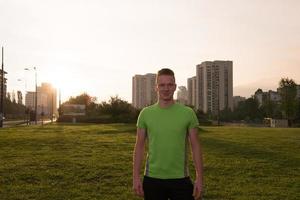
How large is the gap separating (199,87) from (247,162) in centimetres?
15961

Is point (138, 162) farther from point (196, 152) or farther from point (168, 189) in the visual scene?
point (196, 152)

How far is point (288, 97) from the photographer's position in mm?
101312

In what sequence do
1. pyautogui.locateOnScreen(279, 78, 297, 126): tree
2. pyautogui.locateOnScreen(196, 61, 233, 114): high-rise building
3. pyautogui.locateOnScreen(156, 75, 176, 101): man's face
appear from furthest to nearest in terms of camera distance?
pyautogui.locateOnScreen(196, 61, 233, 114): high-rise building < pyautogui.locateOnScreen(279, 78, 297, 126): tree < pyautogui.locateOnScreen(156, 75, 176, 101): man's face

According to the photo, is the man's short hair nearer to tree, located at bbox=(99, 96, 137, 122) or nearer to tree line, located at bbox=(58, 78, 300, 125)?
tree line, located at bbox=(58, 78, 300, 125)

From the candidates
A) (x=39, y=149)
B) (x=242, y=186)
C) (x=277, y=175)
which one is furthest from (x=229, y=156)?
(x=39, y=149)

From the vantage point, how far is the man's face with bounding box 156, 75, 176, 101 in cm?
534

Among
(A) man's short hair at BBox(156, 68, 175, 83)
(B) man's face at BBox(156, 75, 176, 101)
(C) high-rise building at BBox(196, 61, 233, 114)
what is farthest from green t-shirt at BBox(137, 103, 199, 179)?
(C) high-rise building at BBox(196, 61, 233, 114)

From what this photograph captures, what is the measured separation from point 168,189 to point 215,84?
16220 centimetres

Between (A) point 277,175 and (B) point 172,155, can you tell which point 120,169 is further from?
(B) point 172,155

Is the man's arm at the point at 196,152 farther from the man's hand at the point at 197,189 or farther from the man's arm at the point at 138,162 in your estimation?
the man's arm at the point at 138,162

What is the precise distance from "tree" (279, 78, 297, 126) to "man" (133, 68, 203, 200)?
99476 mm

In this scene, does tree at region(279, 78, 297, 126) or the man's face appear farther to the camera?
tree at region(279, 78, 297, 126)

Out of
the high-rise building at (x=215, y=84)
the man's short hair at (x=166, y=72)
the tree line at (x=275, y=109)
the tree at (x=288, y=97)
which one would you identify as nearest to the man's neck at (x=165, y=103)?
the man's short hair at (x=166, y=72)

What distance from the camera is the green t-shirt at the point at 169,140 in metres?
5.24
